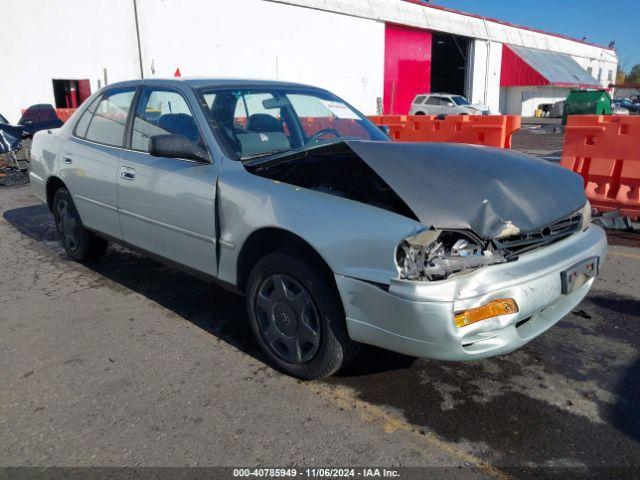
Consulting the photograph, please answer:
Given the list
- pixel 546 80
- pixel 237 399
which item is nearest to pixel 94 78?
pixel 237 399

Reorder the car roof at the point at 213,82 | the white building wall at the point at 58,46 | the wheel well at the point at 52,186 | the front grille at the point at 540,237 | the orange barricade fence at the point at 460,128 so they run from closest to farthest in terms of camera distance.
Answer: the front grille at the point at 540,237 → the car roof at the point at 213,82 → the wheel well at the point at 52,186 → the orange barricade fence at the point at 460,128 → the white building wall at the point at 58,46

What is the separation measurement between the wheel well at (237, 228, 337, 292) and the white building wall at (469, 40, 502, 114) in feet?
118

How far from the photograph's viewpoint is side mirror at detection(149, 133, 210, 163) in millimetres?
3197

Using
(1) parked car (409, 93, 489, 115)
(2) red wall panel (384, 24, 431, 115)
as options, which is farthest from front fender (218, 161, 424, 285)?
A: (2) red wall panel (384, 24, 431, 115)

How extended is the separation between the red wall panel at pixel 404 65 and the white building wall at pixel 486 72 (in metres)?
5.88

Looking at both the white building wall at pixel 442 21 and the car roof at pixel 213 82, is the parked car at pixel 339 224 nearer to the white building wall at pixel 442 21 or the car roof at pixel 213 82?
the car roof at pixel 213 82

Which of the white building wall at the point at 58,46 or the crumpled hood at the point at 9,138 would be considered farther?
the white building wall at the point at 58,46

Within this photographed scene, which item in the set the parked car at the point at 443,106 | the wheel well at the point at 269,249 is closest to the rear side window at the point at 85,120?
the wheel well at the point at 269,249

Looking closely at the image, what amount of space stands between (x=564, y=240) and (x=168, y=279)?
3.22 m

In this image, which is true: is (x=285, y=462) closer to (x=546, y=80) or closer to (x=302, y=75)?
(x=302, y=75)

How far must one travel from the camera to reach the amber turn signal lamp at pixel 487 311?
229 centimetres

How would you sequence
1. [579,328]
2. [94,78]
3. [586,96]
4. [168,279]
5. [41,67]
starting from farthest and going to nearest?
1. [586,96]
2. [94,78]
3. [41,67]
4. [168,279]
5. [579,328]

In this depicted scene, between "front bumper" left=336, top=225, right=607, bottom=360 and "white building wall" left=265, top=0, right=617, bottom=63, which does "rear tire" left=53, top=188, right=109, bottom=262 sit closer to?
"front bumper" left=336, top=225, right=607, bottom=360

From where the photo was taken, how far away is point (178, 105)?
3.64m
